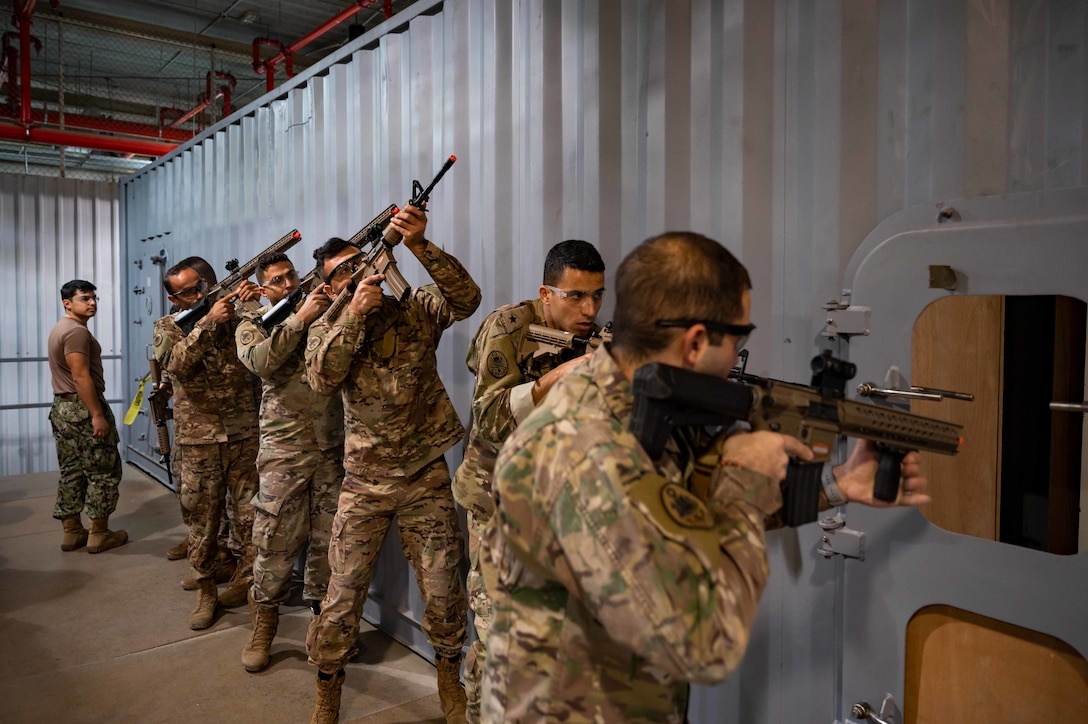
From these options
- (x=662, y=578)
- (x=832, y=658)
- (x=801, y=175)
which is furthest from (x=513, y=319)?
(x=662, y=578)

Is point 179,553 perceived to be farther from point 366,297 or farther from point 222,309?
point 366,297

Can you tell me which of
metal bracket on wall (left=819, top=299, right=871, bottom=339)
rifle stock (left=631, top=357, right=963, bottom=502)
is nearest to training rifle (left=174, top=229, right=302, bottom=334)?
metal bracket on wall (left=819, top=299, right=871, bottom=339)

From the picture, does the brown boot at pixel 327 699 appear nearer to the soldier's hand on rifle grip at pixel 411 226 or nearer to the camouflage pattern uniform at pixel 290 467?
the camouflage pattern uniform at pixel 290 467

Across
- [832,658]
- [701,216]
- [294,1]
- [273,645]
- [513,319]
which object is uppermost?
[294,1]

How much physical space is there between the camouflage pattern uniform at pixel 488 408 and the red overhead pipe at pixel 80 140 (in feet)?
20.9

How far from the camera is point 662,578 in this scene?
112 centimetres

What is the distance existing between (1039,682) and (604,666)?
3.88ft

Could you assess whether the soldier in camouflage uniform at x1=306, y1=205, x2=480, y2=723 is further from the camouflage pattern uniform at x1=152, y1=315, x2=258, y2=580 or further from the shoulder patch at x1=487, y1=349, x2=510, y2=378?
the camouflage pattern uniform at x1=152, y1=315, x2=258, y2=580

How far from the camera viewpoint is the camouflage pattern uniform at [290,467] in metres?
3.67

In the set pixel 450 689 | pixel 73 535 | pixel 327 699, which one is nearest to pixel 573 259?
pixel 450 689

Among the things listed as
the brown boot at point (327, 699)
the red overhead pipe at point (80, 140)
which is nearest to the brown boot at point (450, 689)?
the brown boot at point (327, 699)

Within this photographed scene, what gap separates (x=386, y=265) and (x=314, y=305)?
1.81ft

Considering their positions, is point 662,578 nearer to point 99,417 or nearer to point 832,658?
point 832,658

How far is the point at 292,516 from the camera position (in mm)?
3777
